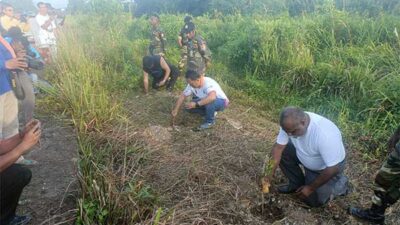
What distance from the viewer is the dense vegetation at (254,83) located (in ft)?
8.98

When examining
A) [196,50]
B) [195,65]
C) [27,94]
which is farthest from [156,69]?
[27,94]

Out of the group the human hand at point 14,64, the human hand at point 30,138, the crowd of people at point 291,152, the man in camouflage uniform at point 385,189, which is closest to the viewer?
the human hand at point 30,138

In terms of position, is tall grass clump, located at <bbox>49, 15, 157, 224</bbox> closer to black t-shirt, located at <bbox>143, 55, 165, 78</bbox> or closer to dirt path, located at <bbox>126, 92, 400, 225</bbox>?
dirt path, located at <bbox>126, 92, 400, 225</bbox>

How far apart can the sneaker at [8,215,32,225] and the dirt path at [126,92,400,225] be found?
0.98m

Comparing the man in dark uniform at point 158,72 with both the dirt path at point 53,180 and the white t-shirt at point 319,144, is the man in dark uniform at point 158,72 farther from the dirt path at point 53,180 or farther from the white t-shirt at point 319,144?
the white t-shirt at point 319,144

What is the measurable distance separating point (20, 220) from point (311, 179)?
2.29 metres

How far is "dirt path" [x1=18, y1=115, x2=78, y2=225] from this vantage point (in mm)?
2625

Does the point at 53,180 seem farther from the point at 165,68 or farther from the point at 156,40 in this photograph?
the point at 156,40

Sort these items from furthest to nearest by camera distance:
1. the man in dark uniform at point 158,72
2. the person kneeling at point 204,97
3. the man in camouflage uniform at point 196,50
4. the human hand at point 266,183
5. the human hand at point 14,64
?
the man in camouflage uniform at point 196,50 → the man in dark uniform at point 158,72 → the person kneeling at point 204,97 → the human hand at point 14,64 → the human hand at point 266,183

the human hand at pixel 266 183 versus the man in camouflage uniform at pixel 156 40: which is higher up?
the man in camouflage uniform at pixel 156 40

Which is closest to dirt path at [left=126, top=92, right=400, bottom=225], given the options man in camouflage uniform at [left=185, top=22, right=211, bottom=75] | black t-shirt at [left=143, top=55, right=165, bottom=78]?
black t-shirt at [left=143, top=55, right=165, bottom=78]

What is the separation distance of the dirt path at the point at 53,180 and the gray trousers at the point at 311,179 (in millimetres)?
1815

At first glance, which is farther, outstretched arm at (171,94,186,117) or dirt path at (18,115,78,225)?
outstretched arm at (171,94,186,117)

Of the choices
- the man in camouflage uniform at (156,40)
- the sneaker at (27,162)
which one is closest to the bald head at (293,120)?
the sneaker at (27,162)
